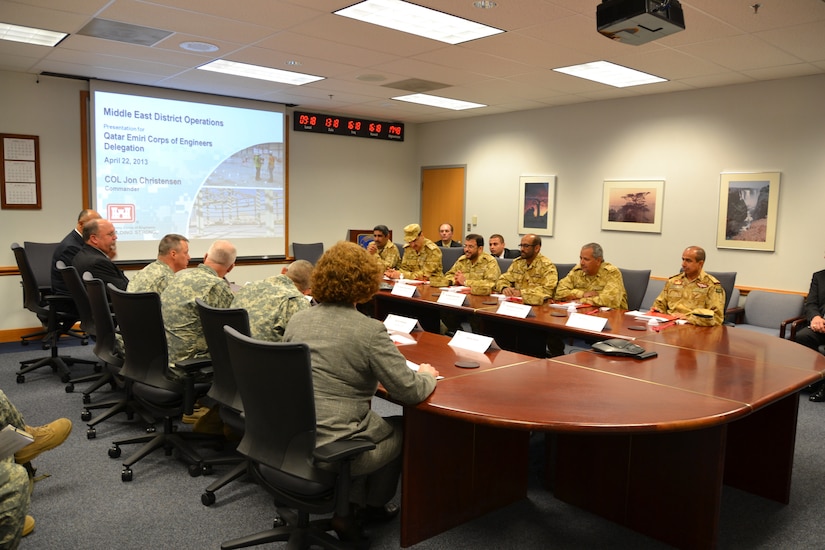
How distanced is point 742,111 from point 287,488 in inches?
232

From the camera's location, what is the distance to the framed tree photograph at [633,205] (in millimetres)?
6699

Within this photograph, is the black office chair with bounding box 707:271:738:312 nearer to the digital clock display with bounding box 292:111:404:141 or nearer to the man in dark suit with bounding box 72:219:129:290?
the digital clock display with bounding box 292:111:404:141

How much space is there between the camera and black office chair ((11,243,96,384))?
4.94 meters

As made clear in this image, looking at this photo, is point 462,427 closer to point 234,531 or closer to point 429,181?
point 234,531

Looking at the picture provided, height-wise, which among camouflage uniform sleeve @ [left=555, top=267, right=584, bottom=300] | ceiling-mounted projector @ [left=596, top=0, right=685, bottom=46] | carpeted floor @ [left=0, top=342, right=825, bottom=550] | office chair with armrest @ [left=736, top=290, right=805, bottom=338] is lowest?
carpeted floor @ [left=0, top=342, right=825, bottom=550]

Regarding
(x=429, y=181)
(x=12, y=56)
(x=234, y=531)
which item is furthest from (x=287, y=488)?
(x=429, y=181)

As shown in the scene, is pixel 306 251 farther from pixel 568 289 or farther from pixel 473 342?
pixel 473 342

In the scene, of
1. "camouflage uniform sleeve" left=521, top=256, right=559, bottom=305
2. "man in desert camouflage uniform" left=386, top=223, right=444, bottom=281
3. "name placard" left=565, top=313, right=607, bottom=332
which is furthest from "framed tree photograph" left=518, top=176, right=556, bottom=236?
"name placard" left=565, top=313, right=607, bottom=332

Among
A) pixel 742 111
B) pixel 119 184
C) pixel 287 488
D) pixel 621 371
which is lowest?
pixel 287 488

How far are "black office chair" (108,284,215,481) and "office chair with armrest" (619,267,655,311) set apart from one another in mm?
4186

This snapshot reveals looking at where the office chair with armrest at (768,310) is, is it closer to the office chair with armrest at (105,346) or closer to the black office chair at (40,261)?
the office chair with armrest at (105,346)

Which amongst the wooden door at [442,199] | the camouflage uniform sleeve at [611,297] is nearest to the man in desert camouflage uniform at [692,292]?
the camouflage uniform sleeve at [611,297]

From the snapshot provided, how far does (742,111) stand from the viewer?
19.7ft

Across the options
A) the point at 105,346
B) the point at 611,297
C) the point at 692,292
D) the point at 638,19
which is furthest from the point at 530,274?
the point at 105,346
